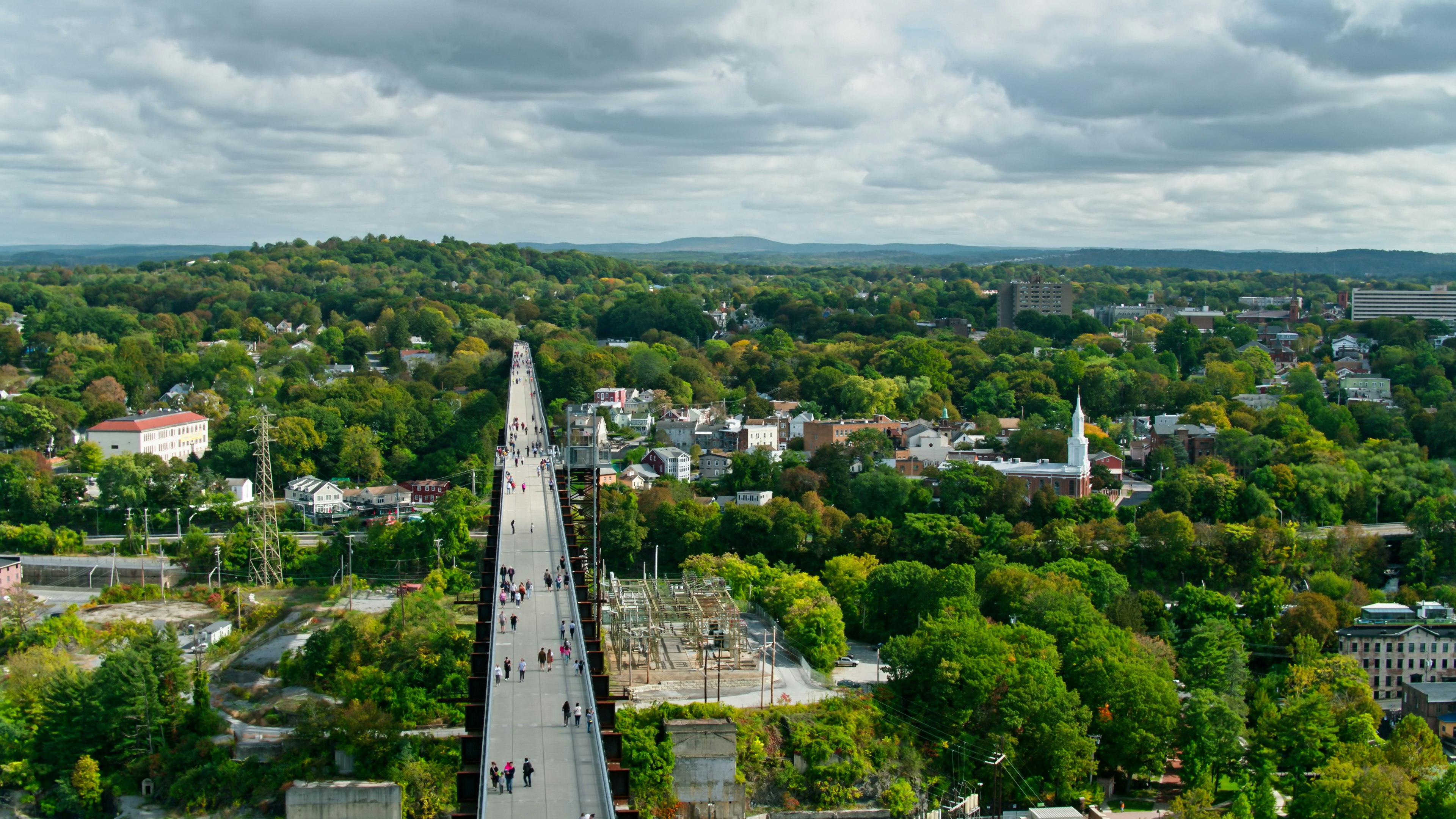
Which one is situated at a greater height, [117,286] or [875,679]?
[117,286]

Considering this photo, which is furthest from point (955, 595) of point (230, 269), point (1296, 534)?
point (230, 269)

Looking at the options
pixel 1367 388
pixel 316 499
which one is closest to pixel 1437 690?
pixel 316 499

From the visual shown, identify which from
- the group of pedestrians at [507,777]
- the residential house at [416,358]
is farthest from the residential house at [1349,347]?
the group of pedestrians at [507,777]

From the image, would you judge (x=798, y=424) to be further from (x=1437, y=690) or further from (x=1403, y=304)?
(x=1403, y=304)

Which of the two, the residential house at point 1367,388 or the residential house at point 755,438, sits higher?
the residential house at point 1367,388

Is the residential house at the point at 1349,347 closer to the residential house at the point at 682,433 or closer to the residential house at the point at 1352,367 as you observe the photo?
the residential house at the point at 1352,367

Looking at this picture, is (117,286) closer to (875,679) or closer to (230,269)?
(230,269)
